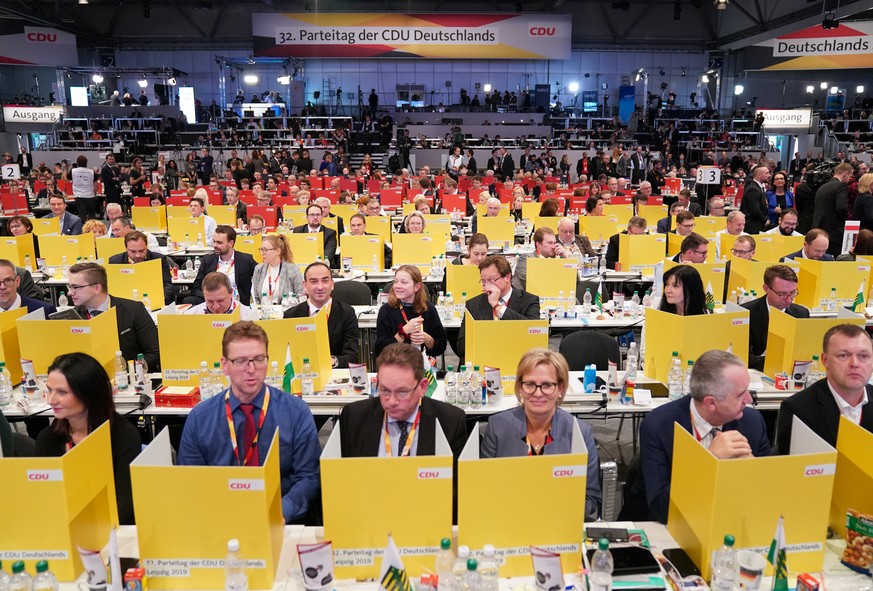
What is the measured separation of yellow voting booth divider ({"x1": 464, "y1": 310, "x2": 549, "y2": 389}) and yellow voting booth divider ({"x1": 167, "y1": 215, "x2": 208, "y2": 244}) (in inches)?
275

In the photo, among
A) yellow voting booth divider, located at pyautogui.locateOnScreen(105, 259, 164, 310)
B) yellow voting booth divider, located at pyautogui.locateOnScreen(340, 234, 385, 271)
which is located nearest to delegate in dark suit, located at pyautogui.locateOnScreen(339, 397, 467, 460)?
yellow voting booth divider, located at pyautogui.locateOnScreen(105, 259, 164, 310)

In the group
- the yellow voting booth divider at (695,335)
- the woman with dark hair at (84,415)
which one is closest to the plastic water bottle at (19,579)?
the woman with dark hair at (84,415)

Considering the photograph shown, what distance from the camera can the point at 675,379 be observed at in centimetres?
468

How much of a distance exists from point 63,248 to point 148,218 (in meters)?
3.42

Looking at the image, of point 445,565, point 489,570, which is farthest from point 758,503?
point 445,565

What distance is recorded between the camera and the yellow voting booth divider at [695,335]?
4.66m

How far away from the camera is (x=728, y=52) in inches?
1166

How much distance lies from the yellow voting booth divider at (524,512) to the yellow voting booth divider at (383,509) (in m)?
0.09

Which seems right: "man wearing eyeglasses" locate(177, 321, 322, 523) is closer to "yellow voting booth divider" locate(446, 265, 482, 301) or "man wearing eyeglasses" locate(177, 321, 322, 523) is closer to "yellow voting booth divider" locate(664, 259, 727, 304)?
"yellow voting booth divider" locate(446, 265, 482, 301)

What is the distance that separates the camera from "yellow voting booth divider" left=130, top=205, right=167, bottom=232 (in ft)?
39.8

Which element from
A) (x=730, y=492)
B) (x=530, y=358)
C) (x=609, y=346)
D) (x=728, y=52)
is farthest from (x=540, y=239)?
(x=728, y=52)

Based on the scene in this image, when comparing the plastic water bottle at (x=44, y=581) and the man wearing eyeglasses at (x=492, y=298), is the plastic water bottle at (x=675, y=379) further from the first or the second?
the plastic water bottle at (x=44, y=581)

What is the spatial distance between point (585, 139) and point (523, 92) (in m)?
5.58

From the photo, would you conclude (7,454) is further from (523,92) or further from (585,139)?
(523,92)
